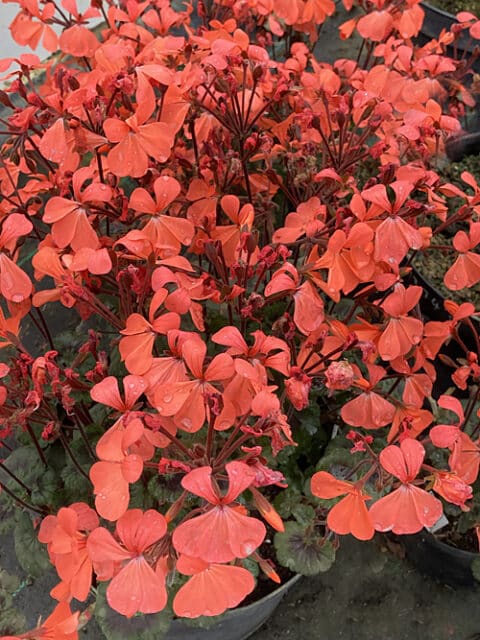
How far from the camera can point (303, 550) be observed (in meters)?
1.01

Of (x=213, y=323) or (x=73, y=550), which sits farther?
(x=213, y=323)

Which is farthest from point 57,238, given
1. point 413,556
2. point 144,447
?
point 413,556

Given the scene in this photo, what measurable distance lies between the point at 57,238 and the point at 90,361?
334 millimetres

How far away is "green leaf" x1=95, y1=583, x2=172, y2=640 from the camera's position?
921 millimetres

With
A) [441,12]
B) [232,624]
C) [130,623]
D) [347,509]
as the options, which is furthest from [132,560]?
[441,12]

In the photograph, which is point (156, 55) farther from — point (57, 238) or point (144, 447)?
point (144, 447)

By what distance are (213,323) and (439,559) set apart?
75 cm

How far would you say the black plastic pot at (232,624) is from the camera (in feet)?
3.54

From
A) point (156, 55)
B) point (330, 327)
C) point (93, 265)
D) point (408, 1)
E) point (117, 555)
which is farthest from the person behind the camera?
point (408, 1)

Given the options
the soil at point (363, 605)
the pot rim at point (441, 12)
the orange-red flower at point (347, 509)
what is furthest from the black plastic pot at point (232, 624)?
the pot rim at point (441, 12)

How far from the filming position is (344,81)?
130 centimetres

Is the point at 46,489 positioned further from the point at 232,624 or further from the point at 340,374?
the point at 340,374

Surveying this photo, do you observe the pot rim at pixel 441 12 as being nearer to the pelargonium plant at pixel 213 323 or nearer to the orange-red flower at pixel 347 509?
the pelargonium plant at pixel 213 323

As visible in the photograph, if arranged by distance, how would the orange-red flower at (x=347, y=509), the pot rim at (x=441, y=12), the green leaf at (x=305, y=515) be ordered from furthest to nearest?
1. the pot rim at (x=441, y=12)
2. the green leaf at (x=305, y=515)
3. the orange-red flower at (x=347, y=509)
